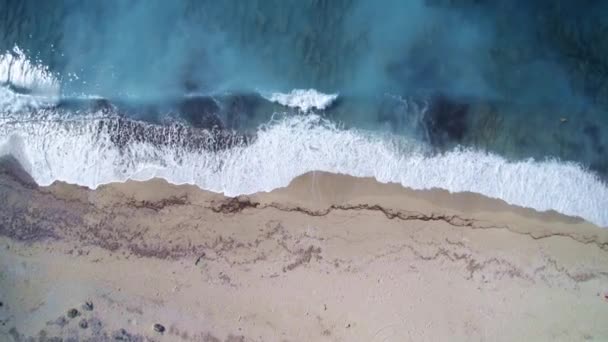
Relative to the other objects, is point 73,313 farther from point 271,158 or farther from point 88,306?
point 271,158

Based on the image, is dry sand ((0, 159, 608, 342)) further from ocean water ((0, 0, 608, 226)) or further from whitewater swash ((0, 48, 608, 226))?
ocean water ((0, 0, 608, 226))

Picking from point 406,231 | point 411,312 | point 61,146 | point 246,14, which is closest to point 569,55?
point 406,231

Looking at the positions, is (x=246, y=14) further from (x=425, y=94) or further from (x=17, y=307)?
(x=17, y=307)

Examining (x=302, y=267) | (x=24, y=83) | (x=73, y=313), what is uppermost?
(x=24, y=83)

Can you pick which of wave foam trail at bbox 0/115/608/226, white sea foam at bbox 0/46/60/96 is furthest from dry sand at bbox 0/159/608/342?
white sea foam at bbox 0/46/60/96

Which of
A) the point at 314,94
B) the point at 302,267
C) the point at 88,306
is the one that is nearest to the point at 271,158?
the point at 314,94
